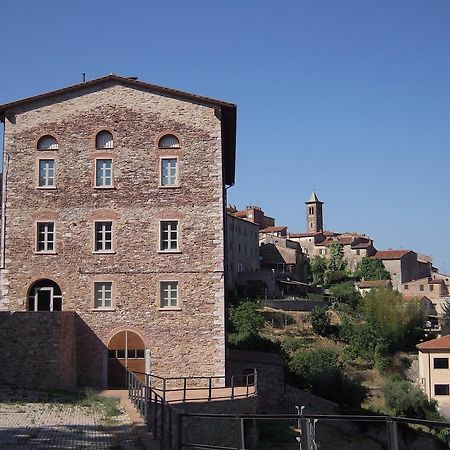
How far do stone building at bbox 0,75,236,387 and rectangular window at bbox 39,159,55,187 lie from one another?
0.04 metres

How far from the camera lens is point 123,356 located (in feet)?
88.0

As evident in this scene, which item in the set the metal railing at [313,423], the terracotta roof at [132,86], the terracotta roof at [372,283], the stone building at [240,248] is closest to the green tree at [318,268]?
the terracotta roof at [372,283]

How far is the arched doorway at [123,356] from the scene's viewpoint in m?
26.8

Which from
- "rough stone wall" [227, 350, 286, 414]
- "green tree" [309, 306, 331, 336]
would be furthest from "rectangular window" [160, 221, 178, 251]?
"green tree" [309, 306, 331, 336]

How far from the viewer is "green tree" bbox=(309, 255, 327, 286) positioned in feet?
300

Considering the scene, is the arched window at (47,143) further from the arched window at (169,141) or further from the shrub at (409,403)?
the shrub at (409,403)

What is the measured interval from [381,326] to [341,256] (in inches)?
1343

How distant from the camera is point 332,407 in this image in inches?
1484

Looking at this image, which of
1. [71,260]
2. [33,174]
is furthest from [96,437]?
[33,174]

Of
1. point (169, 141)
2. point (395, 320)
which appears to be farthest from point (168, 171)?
point (395, 320)

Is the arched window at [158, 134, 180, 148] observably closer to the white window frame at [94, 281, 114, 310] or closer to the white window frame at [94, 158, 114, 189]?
the white window frame at [94, 158, 114, 189]

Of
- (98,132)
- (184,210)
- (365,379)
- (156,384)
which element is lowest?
(365,379)

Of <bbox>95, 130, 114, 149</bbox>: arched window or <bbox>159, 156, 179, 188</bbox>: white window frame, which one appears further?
<bbox>95, 130, 114, 149</bbox>: arched window

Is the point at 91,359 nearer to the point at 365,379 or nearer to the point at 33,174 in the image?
the point at 33,174
